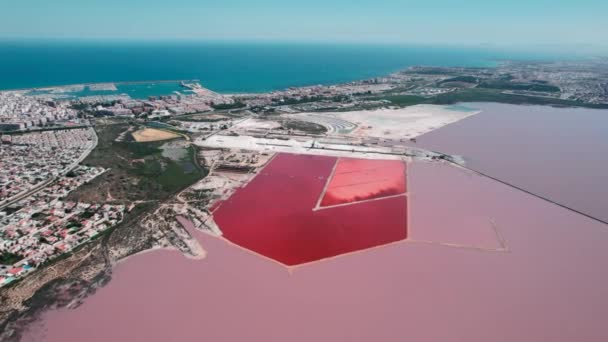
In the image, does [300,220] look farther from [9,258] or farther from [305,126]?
[305,126]

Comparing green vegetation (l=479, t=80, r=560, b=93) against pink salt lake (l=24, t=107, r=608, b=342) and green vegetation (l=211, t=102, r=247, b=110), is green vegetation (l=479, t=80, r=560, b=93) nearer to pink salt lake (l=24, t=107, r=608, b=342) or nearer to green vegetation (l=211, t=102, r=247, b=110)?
green vegetation (l=211, t=102, r=247, b=110)

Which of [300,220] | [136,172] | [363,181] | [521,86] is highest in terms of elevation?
[521,86]

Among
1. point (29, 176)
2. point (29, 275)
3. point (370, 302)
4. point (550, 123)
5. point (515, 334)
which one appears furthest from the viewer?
point (550, 123)

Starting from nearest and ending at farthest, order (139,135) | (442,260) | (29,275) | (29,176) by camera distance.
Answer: (29,275), (442,260), (29,176), (139,135)

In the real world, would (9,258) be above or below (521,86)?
below

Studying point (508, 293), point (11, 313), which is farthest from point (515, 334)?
point (11, 313)

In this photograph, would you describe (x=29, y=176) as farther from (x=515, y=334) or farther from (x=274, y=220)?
(x=515, y=334)

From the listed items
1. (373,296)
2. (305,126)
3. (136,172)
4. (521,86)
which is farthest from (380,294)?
(521,86)

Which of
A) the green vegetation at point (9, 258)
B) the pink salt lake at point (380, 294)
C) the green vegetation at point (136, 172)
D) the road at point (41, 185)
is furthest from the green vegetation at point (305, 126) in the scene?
the green vegetation at point (9, 258)
